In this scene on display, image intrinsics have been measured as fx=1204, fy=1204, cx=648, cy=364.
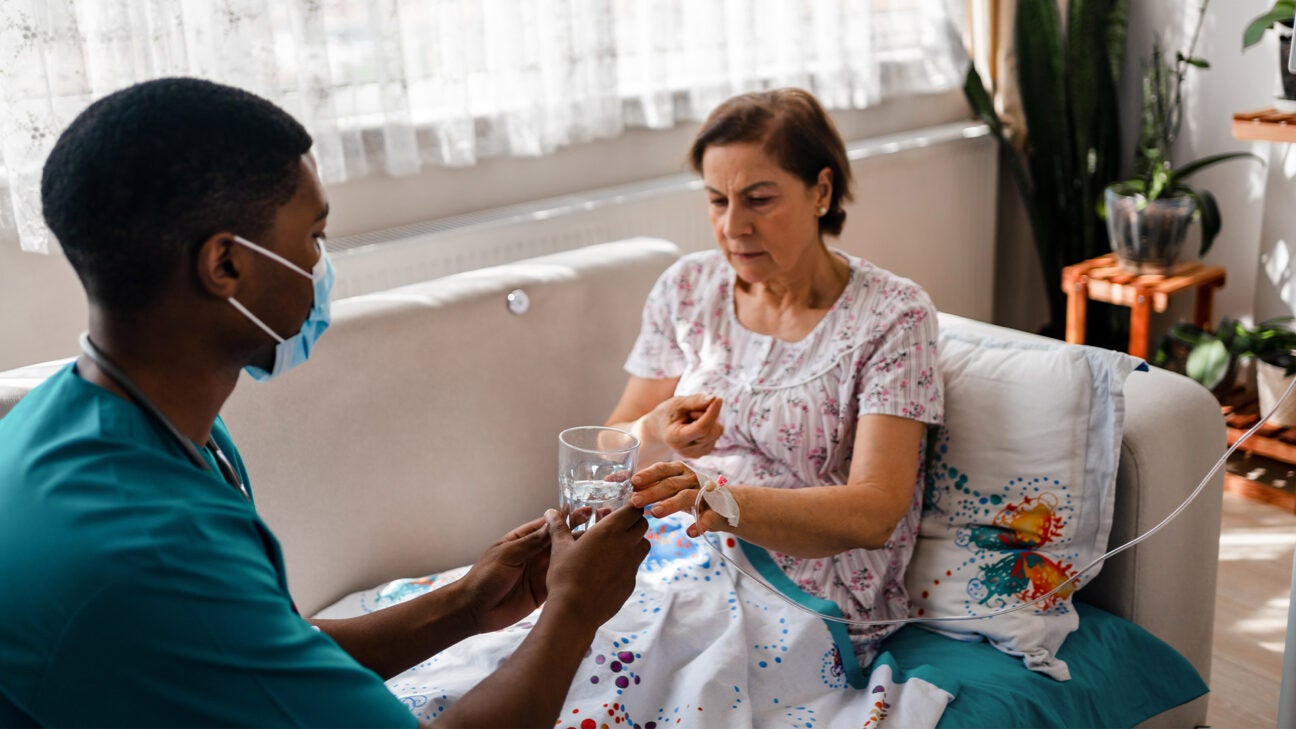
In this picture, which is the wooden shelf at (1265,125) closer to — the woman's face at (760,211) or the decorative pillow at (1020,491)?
the decorative pillow at (1020,491)

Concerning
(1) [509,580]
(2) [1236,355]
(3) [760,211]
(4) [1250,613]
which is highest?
(3) [760,211]

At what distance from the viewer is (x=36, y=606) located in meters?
0.91

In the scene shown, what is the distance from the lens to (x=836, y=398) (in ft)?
6.08

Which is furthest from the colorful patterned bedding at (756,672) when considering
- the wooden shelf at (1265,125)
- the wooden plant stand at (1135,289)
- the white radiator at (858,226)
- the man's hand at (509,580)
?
the wooden plant stand at (1135,289)

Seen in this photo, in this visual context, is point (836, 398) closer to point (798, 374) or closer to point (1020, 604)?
point (798, 374)

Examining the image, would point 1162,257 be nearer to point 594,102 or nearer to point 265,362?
point 594,102

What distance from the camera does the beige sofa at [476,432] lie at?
6.09 feet

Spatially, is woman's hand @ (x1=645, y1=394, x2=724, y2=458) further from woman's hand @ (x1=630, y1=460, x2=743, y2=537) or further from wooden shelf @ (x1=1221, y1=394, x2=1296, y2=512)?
wooden shelf @ (x1=1221, y1=394, x2=1296, y2=512)

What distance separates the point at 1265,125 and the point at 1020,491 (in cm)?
141

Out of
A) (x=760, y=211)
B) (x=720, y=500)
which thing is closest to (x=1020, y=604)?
(x=720, y=500)

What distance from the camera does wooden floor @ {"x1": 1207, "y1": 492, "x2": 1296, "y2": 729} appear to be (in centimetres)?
231

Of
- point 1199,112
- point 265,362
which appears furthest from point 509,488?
point 1199,112

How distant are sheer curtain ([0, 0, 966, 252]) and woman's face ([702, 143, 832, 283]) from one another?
932mm

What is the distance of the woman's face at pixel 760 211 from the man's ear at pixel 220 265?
1.01 m
